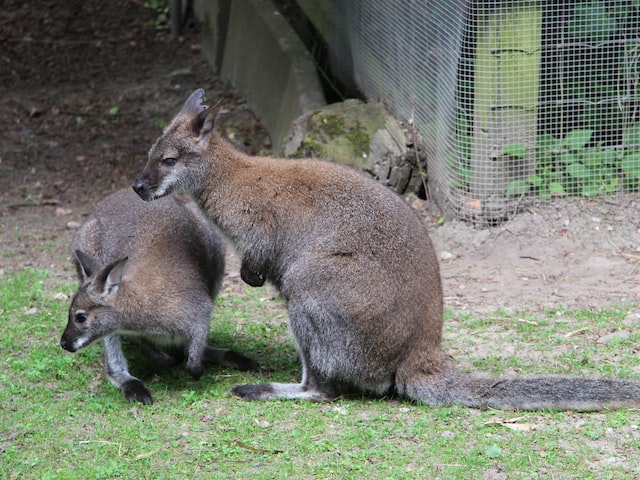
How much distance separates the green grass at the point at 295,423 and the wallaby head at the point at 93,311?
1.19 feet

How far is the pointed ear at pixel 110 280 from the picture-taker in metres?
5.53

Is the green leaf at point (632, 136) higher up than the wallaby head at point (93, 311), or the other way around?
the green leaf at point (632, 136)

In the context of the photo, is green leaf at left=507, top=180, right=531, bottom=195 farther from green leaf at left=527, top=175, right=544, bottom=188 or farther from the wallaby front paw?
the wallaby front paw

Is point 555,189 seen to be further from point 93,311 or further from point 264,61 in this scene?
point 264,61

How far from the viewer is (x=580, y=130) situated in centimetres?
785

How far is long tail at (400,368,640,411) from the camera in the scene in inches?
196

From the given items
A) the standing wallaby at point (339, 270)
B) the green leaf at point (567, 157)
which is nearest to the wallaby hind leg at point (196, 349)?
the standing wallaby at point (339, 270)

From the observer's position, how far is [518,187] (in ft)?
25.7

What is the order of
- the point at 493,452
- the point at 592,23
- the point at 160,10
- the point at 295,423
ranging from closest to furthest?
the point at 493,452 < the point at 295,423 < the point at 592,23 < the point at 160,10

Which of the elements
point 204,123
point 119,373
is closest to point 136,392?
point 119,373

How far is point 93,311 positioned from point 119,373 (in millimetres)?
472

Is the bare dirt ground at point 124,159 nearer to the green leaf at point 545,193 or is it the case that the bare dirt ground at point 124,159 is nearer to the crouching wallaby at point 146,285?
the green leaf at point 545,193

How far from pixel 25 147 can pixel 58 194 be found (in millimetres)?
1318

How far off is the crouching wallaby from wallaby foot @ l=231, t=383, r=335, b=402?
1.24ft
